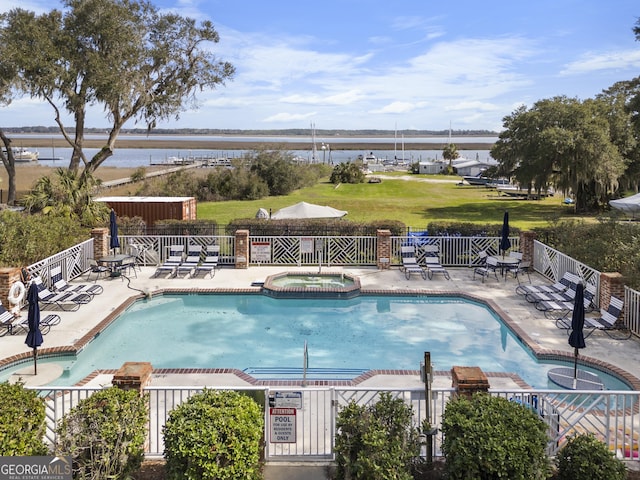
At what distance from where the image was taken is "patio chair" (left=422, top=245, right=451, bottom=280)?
1764 centimetres

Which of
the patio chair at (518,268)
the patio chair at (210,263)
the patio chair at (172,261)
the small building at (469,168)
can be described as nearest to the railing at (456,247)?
the patio chair at (518,268)

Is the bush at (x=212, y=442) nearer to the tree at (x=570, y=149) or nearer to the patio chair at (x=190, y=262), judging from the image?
the patio chair at (x=190, y=262)

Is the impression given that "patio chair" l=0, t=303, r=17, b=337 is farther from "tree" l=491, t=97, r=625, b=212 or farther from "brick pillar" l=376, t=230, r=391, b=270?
"tree" l=491, t=97, r=625, b=212

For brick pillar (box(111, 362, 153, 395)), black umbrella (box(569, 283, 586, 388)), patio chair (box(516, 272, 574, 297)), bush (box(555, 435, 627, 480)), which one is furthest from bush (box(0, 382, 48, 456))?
patio chair (box(516, 272, 574, 297))

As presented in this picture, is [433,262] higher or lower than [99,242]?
lower

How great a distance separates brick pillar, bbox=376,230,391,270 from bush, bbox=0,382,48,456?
43.8ft

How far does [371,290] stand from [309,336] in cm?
356

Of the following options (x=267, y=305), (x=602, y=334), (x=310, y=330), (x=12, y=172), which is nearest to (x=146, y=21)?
(x=12, y=172)

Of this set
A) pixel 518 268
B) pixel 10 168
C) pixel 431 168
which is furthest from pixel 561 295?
pixel 431 168

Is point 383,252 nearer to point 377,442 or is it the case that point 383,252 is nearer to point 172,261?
point 172,261

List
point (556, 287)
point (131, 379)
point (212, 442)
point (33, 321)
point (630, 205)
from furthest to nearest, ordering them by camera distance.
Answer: point (630, 205) < point (556, 287) < point (33, 321) < point (131, 379) < point (212, 442)

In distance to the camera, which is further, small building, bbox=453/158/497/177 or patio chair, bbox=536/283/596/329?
small building, bbox=453/158/497/177

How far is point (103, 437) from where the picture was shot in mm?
5746

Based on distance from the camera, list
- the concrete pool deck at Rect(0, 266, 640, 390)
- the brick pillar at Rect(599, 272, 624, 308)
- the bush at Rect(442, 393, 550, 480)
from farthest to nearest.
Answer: the brick pillar at Rect(599, 272, 624, 308) < the concrete pool deck at Rect(0, 266, 640, 390) < the bush at Rect(442, 393, 550, 480)
